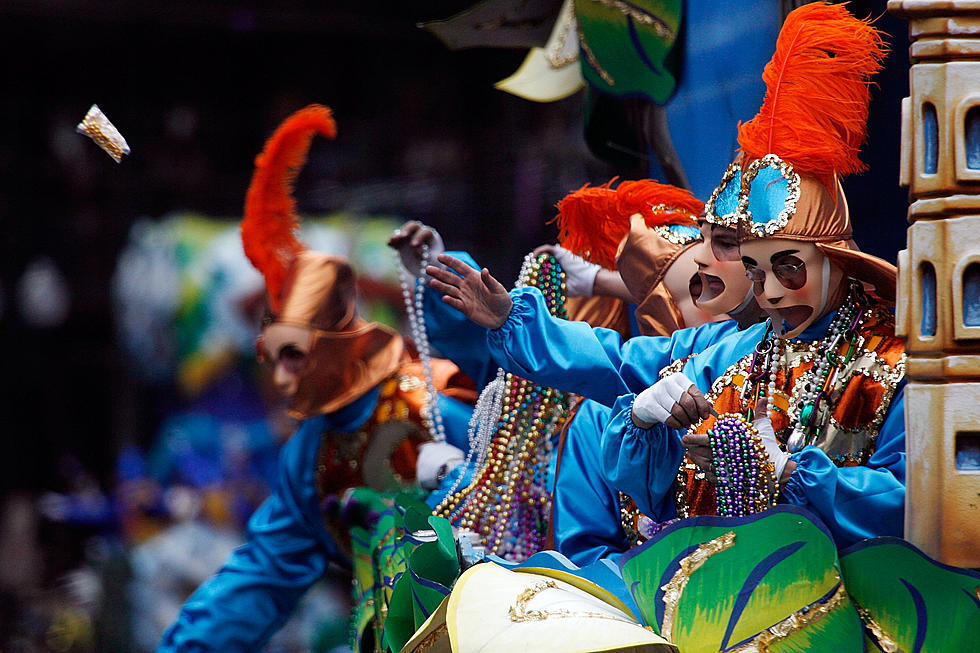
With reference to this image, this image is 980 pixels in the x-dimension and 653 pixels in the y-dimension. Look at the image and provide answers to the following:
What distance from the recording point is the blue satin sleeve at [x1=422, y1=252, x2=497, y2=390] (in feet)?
8.66

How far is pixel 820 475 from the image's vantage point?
1.54 metres

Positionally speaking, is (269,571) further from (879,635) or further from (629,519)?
(879,635)

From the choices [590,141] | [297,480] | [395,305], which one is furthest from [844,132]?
[395,305]

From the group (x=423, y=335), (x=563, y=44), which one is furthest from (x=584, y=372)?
(x=563, y=44)

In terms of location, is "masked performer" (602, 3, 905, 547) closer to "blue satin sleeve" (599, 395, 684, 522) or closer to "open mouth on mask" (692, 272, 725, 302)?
"blue satin sleeve" (599, 395, 684, 522)

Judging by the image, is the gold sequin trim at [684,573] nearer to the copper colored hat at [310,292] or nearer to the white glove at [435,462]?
the white glove at [435,462]

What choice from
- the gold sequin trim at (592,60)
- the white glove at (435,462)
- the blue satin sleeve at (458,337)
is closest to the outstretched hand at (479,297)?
the blue satin sleeve at (458,337)

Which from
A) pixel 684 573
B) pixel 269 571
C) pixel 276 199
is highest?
pixel 276 199

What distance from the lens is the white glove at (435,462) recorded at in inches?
106

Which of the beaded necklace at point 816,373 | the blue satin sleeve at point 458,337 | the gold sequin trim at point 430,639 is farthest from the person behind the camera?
the blue satin sleeve at point 458,337

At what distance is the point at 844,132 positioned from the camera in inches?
68.1

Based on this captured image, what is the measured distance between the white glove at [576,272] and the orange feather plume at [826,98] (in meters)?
0.65

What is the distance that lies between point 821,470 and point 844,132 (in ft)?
1.65

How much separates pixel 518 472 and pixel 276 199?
1.14 metres
